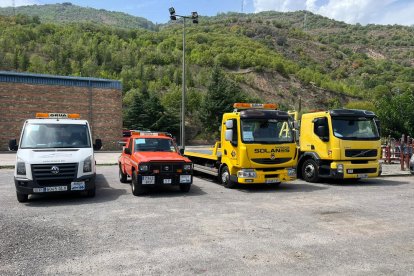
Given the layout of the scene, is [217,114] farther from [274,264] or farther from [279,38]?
[279,38]

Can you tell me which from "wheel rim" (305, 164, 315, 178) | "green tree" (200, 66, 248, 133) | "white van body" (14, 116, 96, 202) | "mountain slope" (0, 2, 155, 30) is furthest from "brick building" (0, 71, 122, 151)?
"mountain slope" (0, 2, 155, 30)

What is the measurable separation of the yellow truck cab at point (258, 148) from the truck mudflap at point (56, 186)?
171 inches

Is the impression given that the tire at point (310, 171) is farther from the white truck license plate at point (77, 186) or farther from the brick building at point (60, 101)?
the brick building at point (60, 101)

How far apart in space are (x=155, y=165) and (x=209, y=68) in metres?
→ 64.7

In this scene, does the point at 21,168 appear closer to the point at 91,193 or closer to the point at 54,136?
the point at 54,136

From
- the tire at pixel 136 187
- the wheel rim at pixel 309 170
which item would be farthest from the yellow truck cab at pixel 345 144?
the tire at pixel 136 187

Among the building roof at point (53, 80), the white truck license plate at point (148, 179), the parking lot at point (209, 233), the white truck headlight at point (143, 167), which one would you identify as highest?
the building roof at point (53, 80)

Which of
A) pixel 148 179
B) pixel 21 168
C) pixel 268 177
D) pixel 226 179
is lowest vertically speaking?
pixel 226 179

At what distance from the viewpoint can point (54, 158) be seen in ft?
→ 31.6

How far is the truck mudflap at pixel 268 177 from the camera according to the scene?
38.1 ft

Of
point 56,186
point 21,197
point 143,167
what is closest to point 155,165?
point 143,167

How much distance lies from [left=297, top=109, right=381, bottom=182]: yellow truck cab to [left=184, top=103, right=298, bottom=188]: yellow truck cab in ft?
5.79

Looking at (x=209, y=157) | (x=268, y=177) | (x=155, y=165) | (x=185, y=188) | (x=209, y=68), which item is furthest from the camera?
(x=209, y=68)

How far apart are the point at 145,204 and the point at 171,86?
2025 inches
